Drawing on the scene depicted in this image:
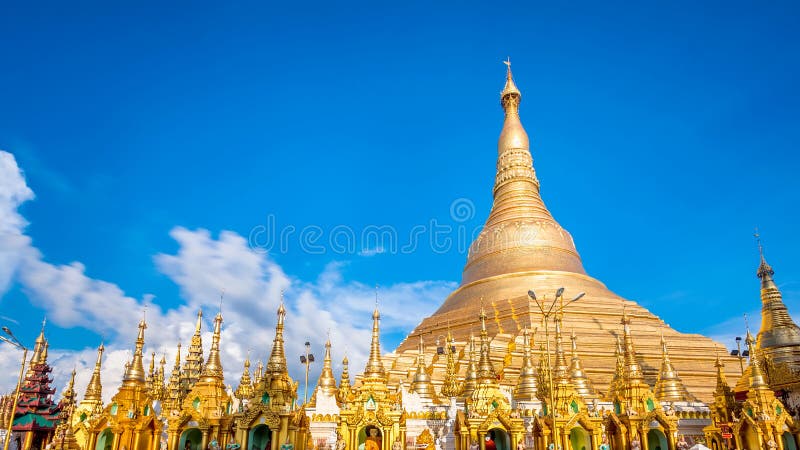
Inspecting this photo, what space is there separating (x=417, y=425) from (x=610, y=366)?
17383 mm

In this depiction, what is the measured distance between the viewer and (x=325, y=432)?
24828 mm

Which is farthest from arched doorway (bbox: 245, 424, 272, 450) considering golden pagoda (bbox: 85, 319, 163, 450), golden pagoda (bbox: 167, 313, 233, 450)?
golden pagoda (bbox: 85, 319, 163, 450)

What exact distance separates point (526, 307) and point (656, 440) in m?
17.2

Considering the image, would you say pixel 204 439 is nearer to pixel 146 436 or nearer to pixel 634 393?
pixel 146 436

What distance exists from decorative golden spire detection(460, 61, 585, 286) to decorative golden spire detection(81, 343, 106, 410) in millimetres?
29948

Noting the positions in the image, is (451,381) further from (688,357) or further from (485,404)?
(688,357)

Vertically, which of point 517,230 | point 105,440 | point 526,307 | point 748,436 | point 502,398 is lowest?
point 105,440

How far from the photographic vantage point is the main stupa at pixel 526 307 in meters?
36.8

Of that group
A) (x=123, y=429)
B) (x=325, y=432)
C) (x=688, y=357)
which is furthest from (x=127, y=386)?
(x=688, y=357)

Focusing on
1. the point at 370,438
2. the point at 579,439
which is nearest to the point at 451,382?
the point at 579,439

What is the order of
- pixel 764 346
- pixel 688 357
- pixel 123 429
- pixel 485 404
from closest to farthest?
pixel 485 404
pixel 123 429
pixel 764 346
pixel 688 357

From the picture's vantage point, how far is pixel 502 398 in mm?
22422

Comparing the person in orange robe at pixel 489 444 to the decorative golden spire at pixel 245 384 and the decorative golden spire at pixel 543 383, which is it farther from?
the decorative golden spire at pixel 245 384

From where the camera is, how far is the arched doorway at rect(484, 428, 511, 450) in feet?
72.0
